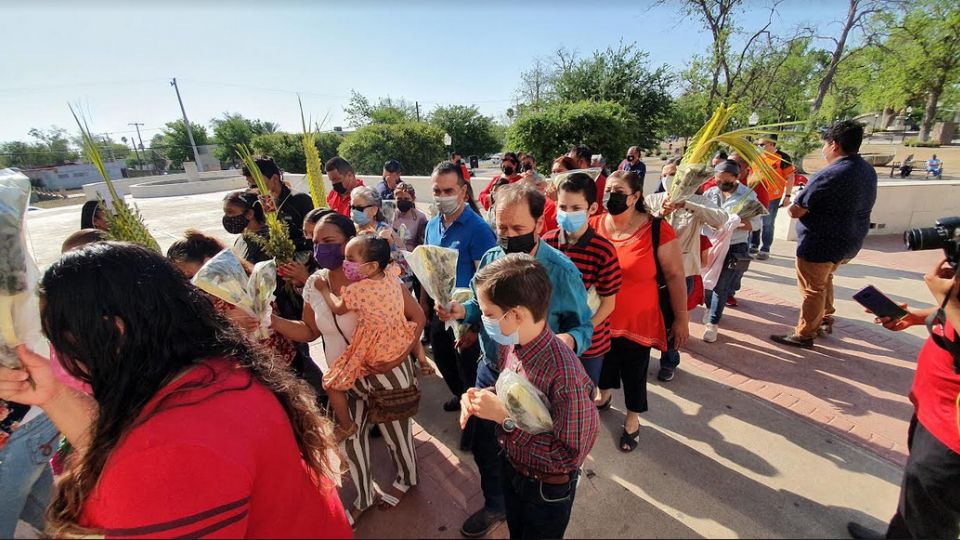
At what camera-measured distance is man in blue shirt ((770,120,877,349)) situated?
11.5 feet

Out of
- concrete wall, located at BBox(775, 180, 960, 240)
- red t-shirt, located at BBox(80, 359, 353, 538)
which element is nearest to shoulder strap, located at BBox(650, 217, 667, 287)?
red t-shirt, located at BBox(80, 359, 353, 538)

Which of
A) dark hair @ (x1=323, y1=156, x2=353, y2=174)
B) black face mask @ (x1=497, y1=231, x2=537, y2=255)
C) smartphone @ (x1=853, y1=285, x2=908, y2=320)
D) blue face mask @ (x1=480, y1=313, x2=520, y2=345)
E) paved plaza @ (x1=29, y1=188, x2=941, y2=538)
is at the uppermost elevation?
dark hair @ (x1=323, y1=156, x2=353, y2=174)

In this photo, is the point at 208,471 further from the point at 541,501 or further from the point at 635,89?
the point at 635,89

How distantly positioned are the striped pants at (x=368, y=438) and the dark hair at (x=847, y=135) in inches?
164

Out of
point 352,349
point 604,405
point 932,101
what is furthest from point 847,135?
point 932,101

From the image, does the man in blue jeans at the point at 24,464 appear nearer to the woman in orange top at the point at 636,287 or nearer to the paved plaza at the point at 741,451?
the paved plaza at the point at 741,451

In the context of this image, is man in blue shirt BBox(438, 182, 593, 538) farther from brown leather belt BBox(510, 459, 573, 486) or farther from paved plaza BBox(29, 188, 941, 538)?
paved plaza BBox(29, 188, 941, 538)

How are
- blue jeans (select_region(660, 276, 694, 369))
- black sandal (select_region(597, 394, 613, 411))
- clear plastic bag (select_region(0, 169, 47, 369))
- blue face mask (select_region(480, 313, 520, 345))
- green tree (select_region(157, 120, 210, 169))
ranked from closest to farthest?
clear plastic bag (select_region(0, 169, 47, 369)) < blue face mask (select_region(480, 313, 520, 345)) < black sandal (select_region(597, 394, 613, 411)) < blue jeans (select_region(660, 276, 694, 369)) < green tree (select_region(157, 120, 210, 169))

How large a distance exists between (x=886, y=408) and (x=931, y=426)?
77.5 inches

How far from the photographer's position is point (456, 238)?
120 inches

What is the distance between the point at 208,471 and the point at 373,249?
1334mm

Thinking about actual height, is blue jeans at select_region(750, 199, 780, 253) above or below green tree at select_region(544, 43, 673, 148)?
below

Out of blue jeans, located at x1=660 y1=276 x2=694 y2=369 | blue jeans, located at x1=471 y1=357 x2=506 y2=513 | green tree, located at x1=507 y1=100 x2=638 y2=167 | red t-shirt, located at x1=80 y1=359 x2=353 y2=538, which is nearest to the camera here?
red t-shirt, located at x1=80 y1=359 x2=353 y2=538

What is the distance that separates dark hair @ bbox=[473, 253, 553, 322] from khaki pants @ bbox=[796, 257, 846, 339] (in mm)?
3665
